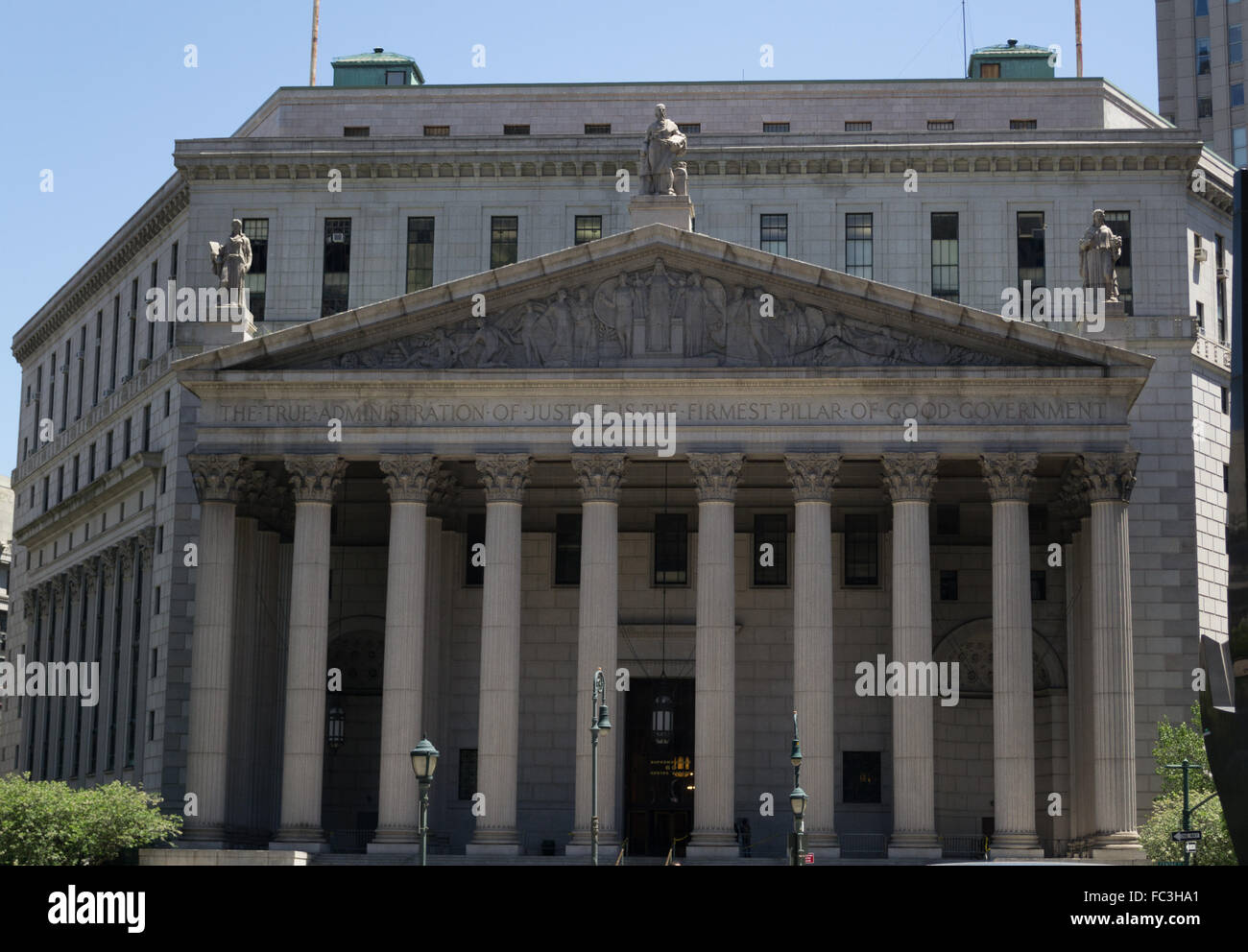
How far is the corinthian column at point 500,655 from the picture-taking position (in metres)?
60.9

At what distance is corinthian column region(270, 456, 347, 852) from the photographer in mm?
61250

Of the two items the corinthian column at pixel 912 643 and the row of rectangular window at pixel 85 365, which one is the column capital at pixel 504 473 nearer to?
the corinthian column at pixel 912 643

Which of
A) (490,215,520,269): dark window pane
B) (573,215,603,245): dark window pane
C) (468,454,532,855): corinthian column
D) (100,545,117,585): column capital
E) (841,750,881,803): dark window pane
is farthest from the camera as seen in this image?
(100,545,117,585): column capital

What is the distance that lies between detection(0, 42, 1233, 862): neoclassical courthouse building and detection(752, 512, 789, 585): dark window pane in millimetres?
193

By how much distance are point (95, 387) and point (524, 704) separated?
108 ft

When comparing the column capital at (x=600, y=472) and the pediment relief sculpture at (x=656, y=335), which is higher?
the pediment relief sculpture at (x=656, y=335)

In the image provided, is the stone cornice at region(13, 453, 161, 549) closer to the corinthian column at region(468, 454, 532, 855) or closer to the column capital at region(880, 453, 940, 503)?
the corinthian column at region(468, 454, 532, 855)

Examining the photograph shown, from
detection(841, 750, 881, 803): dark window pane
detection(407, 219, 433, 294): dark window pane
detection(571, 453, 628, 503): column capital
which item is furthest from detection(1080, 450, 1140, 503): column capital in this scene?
detection(407, 219, 433, 294): dark window pane

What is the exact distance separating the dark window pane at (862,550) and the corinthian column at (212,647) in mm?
22427

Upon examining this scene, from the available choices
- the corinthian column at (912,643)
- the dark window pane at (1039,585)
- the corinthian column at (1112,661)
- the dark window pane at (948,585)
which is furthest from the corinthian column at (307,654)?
the dark window pane at (1039,585)

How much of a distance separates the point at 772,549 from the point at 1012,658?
1368 centimetres

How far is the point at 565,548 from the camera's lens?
240 feet
